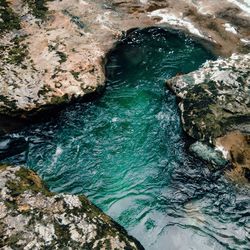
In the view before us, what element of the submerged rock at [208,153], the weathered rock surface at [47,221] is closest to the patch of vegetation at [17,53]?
the weathered rock surface at [47,221]

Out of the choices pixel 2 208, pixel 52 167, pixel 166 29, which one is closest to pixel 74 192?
pixel 52 167

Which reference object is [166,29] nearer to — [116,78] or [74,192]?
[116,78]

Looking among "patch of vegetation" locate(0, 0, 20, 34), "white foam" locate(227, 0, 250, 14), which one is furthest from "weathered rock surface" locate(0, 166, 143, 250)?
"white foam" locate(227, 0, 250, 14)

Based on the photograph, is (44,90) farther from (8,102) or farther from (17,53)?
(17,53)

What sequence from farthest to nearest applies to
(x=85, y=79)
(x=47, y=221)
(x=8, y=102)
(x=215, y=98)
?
(x=85, y=79)
(x=215, y=98)
(x=8, y=102)
(x=47, y=221)

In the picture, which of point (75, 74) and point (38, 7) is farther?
point (38, 7)

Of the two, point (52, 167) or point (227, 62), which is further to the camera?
point (227, 62)

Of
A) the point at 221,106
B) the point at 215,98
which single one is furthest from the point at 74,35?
the point at 221,106
